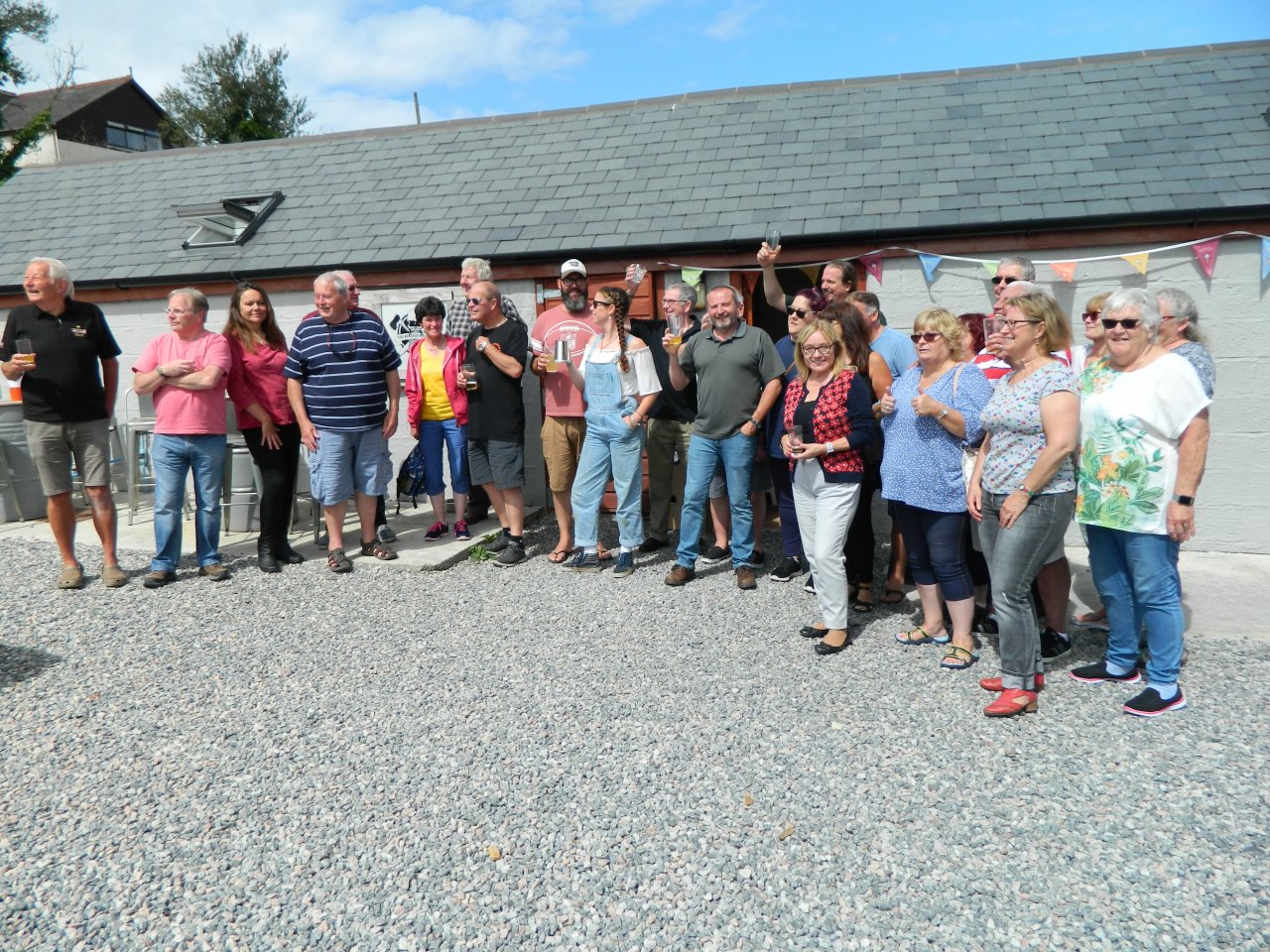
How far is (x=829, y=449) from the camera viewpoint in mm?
4387

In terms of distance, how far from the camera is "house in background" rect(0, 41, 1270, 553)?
6500mm

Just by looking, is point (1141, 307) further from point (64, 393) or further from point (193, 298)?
point (64, 393)

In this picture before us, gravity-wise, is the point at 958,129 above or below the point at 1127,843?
above

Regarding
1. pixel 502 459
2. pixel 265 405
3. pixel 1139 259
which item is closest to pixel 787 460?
pixel 502 459

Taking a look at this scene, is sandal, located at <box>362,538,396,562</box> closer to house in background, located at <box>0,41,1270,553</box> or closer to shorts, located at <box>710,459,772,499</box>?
shorts, located at <box>710,459,772,499</box>

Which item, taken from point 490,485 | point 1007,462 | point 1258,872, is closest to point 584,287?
point 490,485

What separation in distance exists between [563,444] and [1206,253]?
16.1ft

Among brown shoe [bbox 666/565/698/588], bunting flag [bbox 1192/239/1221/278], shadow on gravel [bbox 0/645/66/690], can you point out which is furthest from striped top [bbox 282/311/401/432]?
bunting flag [bbox 1192/239/1221/278]

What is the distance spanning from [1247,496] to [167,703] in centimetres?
728

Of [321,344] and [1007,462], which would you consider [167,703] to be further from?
[1007,462]

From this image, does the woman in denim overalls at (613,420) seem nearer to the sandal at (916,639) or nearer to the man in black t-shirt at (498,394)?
the man in black t-shirt at (498,394)

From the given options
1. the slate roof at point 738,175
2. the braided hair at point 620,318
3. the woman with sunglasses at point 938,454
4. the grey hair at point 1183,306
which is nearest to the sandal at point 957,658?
the woman with sunglasses at point 938,454

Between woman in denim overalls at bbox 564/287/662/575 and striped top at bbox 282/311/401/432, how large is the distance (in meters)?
1.43

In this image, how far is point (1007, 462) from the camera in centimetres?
370
